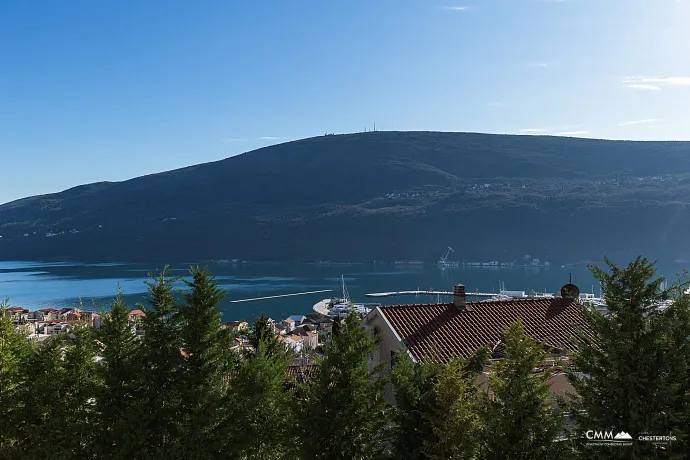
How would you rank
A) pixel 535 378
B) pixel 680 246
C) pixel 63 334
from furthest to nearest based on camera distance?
1. pixel 680 246
2. pixel 63 334
3. pixel 535 378

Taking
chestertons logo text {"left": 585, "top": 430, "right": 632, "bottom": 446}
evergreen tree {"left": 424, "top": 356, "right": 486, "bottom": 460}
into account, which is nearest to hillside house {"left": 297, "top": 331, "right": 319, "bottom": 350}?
evergreen tree {"left": 424, "top": 356, "right": 486, "bottom": 460}

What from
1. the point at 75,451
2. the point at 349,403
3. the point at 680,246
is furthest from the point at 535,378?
the point at 680,246

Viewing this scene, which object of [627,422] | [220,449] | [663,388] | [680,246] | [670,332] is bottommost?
[680,246]

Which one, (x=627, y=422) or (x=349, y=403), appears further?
(x=349, y=403)

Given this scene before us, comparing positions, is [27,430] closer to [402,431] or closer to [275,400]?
[275,400]

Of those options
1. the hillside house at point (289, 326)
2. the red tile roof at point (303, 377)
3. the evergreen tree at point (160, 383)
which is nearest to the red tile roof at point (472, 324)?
the red tile roof at point (303, 377)

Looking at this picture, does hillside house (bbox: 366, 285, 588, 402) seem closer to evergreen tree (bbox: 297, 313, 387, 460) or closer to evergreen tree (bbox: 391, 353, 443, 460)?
evergreen tree (bbox: 391, 353, 443, 460)

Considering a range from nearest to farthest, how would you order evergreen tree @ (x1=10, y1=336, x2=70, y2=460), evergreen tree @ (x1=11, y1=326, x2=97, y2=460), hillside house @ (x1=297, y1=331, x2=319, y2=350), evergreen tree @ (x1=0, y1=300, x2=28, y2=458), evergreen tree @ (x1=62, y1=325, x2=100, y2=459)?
evergreen tree @ (x1=62, y1=325, x2=100, y2=459), evergreen tree @ (x1=11, y1=326, x2=97, y2=460), evergreen tree @ (x1=10, y1=336, x2=70, y2=460), evergreen tree @ (x1=0, y1=300, x2=28, y2=458), hillside house @ (x1=297, y1=331, x2=319, y2=350)

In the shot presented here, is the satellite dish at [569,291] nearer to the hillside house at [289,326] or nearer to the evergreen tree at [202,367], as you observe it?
the evergreen tree at [202,367]
